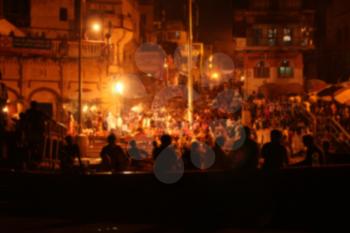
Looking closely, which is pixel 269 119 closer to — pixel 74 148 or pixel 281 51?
pixel 74 148

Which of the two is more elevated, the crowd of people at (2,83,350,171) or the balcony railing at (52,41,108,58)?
the balcony railing at (52,41,108,58)

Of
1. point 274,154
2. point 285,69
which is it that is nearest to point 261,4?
point 285,69

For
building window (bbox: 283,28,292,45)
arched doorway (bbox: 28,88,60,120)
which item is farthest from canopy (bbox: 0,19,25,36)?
building window (bbox: 283,28,292,45)

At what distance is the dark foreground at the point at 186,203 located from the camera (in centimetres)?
919

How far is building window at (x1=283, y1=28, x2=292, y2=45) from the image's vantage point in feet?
161

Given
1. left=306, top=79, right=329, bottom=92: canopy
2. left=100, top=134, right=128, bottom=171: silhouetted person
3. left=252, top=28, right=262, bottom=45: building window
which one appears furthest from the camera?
left=252, top=28, right=262, bottom=45: building window

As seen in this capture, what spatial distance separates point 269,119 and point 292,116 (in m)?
1.69

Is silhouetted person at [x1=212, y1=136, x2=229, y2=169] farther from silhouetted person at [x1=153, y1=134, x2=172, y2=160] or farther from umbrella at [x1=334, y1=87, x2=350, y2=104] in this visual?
umbrella at [x1=334, y1=87, x2=350, y2=104]

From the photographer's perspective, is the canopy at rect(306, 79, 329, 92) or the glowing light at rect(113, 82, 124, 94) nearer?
the glowing light at rect(113, 82, 124, 94)

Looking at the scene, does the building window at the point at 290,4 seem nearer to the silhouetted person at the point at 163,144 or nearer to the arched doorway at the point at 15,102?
the arched doorway at the point at 15,102

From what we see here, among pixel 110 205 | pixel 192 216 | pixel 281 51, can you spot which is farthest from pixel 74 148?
pixel 281 51

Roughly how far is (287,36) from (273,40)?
1.38 m

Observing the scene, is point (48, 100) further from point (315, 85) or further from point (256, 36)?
point (256, 36)

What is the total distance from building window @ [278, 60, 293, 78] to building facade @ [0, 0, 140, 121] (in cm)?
1543
